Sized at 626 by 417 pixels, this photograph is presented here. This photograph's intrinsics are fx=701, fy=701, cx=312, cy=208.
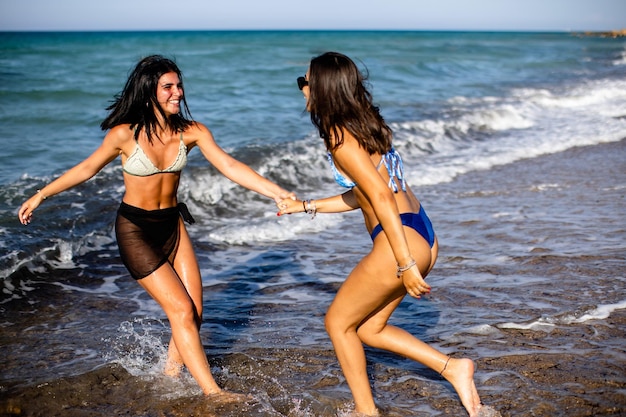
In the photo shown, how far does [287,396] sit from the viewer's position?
461 centimetres

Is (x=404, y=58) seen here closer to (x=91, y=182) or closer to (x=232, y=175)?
(x=91, y=182)

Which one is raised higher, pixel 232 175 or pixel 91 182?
pixel 232 175

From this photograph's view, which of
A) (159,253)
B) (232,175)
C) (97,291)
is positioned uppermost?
(232,175)

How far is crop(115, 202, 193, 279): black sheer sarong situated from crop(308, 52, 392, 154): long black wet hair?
4.82ft

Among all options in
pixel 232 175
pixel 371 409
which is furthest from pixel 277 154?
pixel 371 409

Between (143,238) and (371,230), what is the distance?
5.08 feet

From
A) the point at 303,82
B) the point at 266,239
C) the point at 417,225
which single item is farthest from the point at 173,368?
the point at 266,239

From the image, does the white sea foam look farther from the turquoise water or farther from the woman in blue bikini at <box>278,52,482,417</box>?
the woman in blue bikini at <box>278,52,482,417</box>

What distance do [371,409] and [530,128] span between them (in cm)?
1569

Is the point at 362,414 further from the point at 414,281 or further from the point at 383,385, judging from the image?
the point at 414,281

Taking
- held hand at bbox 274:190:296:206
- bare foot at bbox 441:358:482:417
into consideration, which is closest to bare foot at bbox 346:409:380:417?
bare foot at bbox 441:358:482:417

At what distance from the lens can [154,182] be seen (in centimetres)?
448

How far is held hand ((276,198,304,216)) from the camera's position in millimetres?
4621

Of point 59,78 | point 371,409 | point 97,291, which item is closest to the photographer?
point 371,409
